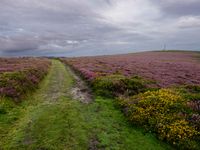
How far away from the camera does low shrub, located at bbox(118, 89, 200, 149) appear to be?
13.6m

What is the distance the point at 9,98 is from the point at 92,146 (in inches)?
445

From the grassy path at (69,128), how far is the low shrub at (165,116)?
705 millimetres

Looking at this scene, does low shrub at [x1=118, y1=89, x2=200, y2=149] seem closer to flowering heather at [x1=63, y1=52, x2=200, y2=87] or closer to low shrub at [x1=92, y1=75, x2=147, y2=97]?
low shrub at [x1=92, y1=75, x2=147, y2=97]

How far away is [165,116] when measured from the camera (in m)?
16.3

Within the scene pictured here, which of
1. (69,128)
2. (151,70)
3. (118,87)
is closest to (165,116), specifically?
(69,128)

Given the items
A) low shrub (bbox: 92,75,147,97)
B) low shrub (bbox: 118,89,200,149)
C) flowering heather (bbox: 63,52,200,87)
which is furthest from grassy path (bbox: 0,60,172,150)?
flowering heather (bbox: 63,52,200,87)

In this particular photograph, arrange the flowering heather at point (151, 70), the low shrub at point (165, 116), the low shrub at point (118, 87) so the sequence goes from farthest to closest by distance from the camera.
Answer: the flowering heather at point (151, 70) → the low shrub at point (118, 87) → the low shrub at point (165, 116)

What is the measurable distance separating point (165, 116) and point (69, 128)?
629 cm

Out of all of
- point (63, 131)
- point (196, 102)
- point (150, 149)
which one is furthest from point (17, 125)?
point (196, 102)

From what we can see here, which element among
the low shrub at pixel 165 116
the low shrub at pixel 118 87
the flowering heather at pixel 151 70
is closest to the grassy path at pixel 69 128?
the low shrub at pixel 165 116

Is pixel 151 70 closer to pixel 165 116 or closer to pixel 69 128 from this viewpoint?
pixel 165 116

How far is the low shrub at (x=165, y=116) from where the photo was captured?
1365 centimetres

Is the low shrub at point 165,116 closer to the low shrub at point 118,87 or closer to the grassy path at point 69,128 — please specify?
the grassy path at point 69,128

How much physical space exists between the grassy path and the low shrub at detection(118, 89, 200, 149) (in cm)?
71
